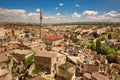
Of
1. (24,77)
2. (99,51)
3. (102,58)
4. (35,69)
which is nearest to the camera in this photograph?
(24,77)

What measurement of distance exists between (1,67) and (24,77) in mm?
2491

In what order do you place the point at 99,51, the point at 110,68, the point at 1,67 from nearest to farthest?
1. the point at 1,67
2. the point at 110,68
3. the point at 99,51

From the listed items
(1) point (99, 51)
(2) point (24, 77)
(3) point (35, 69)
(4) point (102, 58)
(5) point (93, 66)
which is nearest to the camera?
(2) point (24, 77)

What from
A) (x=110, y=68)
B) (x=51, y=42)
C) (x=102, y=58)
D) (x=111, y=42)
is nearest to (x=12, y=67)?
(x=110, y=68)

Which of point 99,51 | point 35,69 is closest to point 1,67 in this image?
point 35,69

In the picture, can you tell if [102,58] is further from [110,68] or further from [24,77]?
[24,77]

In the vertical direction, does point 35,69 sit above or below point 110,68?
above

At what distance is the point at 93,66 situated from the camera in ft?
73.8

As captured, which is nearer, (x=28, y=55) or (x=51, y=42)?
(x=28, y=55)

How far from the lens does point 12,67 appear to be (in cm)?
1630

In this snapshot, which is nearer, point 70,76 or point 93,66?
point 70,76

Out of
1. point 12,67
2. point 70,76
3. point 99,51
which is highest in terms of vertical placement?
point 12,67

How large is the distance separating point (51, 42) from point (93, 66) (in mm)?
22843

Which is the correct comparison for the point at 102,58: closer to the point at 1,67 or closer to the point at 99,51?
the point at 99,51
